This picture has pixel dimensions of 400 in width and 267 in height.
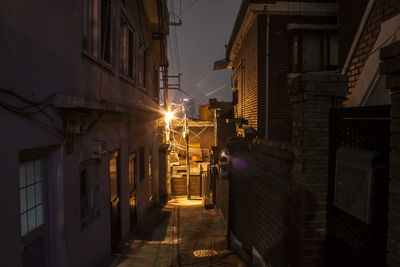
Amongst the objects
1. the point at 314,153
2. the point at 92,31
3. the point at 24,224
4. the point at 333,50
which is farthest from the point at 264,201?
the point at 333,50

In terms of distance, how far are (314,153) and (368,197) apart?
38.8 inches

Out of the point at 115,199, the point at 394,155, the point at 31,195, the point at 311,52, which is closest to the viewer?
the point at 394,155

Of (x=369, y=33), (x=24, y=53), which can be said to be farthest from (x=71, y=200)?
(x=369, y=33)

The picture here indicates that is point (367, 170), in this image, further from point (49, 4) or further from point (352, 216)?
point (49, 4)

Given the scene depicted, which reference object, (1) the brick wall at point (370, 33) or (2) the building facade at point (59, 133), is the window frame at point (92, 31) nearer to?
(2) the building facade at point (59, 133)

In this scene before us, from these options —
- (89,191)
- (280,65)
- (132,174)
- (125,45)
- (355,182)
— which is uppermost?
(125,45)

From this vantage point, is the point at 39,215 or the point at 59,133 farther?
the point at 59,133

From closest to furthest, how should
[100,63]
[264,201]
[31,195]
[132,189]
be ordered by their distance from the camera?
[31,195] → [264,201] → [100,63] → [132,189]

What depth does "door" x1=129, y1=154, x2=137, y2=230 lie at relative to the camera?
28.6ft

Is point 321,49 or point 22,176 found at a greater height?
point 321,49

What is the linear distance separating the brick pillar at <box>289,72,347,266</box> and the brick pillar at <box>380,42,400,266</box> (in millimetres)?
1238

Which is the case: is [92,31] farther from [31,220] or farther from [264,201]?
[264,201]

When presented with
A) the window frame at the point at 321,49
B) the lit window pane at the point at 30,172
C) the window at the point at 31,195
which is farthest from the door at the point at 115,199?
the window frame at the point at 321,49

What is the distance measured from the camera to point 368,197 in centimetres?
239
